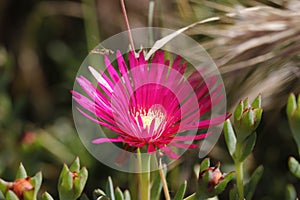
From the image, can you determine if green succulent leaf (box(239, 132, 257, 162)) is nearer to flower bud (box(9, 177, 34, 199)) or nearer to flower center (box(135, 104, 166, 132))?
flower center (box(135, 104, 166, 132))

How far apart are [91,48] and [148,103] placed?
446 mm

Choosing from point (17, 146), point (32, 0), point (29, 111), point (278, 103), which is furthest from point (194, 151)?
point (32, 0)

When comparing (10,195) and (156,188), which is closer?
(10,195)

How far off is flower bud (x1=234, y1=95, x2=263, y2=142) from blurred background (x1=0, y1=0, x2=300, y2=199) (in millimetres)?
204

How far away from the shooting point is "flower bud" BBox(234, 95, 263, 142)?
721mm

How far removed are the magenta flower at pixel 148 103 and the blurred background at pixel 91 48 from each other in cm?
23

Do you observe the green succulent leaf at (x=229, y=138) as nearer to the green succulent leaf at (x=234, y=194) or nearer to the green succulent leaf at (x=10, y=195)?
the green succulent leaf at (x=234, y=194)

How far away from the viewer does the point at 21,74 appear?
1.56 m

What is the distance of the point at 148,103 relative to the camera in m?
0.73

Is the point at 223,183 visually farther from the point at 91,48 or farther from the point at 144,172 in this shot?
the point at 91,48

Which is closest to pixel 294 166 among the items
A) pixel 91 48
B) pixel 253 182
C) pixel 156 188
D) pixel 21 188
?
pixel 253 182

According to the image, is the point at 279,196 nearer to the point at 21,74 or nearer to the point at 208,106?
the point at 208,106

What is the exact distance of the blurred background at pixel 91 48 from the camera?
3.09ft

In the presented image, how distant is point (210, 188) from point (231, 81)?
321 millimetres
